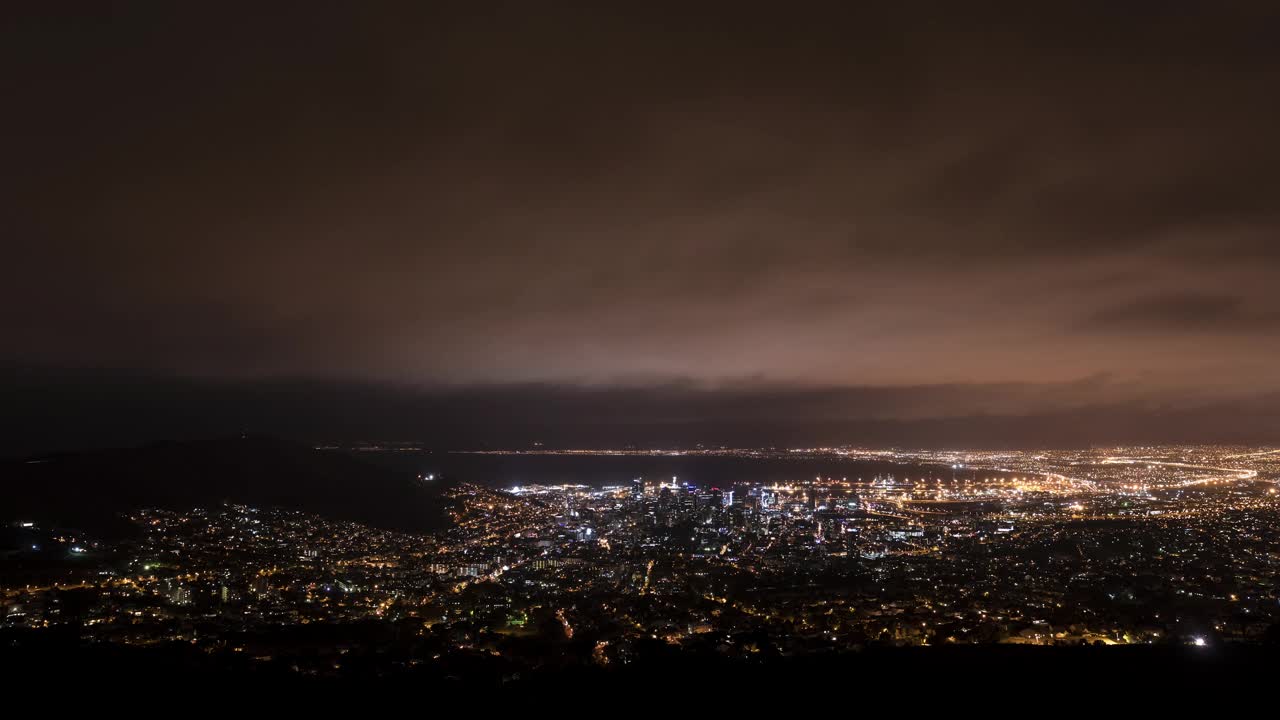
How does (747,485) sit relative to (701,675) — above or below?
below

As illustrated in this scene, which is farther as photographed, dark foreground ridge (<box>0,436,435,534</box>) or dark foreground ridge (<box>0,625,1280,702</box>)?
dark foreground ridge (<box>0,436,435,534</box>)

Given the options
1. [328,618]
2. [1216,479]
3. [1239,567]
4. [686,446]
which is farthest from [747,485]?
[686,446]

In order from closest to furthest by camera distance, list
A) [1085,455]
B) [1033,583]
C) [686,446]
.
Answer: [1033,583] < [1085,455] < [686,446]

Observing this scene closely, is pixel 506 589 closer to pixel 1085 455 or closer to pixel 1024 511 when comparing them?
pixel 1024 511

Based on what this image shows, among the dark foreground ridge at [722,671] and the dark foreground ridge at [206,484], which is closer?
the dark foreground ridge at [722,671]

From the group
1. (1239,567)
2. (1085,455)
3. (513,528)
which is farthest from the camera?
(1085,455)

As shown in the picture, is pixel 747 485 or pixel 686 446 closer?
pixel 747 485

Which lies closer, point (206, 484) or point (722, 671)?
point (722, 671)

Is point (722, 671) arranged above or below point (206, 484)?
above
